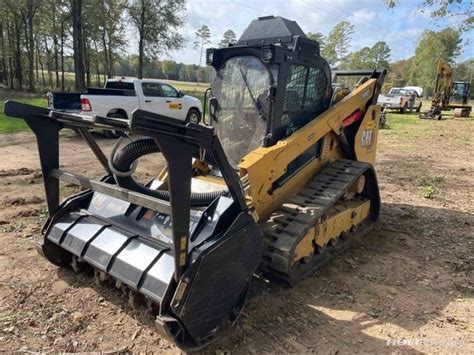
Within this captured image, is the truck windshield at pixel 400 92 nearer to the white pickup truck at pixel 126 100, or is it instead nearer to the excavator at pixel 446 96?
the excavator at pixel 446 96

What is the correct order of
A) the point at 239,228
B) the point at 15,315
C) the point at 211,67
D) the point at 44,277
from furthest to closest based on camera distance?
the point at 211,67, the point at 44,277, the point at 15,315, the point at 239,228

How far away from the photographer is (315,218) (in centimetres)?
406

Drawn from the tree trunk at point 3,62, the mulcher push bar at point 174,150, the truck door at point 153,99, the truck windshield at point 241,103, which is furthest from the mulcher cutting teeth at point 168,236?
the tree trunk at point 3,62

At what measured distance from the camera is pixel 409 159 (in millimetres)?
11531

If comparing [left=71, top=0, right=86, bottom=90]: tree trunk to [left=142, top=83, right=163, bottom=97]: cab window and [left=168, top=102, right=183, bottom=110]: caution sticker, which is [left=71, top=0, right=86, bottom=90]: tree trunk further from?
[left=168, top=102, right=183, bottom=110]: caution sticker

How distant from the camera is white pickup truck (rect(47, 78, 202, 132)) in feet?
39.4

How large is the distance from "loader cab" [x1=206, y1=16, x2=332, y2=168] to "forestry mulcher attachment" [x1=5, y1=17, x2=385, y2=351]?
0.04 feet

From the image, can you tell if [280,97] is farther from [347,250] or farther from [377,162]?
[377,162]

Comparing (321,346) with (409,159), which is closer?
(321,346)

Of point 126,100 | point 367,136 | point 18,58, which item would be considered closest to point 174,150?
point 367,136


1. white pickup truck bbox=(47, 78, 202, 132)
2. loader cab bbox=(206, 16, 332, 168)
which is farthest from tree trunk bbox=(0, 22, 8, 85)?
loader cab bbox=(206, 16, 332, 168)

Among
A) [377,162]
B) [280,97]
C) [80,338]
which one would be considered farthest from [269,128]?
[377,162]

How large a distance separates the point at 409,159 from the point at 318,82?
7679 millimetres

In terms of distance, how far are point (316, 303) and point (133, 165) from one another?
2.13 meters
